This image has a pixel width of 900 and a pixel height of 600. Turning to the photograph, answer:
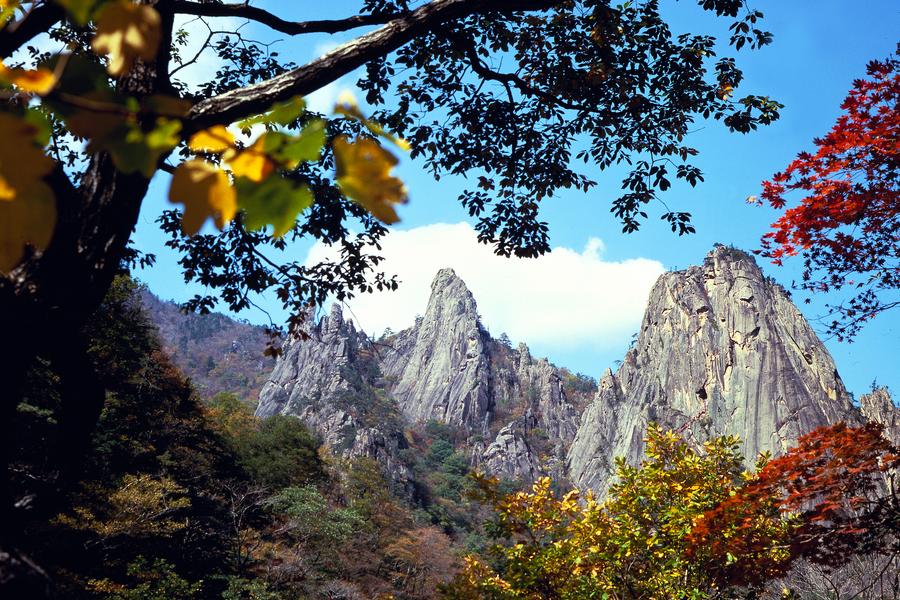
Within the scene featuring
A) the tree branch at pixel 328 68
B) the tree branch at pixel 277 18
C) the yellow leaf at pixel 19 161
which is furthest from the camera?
the tree branch at pixel 277 18

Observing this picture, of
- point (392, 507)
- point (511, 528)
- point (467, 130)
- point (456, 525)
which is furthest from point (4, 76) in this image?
point (456, 525)

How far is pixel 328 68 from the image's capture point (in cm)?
147

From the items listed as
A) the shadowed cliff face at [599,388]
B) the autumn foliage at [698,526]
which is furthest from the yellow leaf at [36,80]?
the shadowed cliff face at [599,388]

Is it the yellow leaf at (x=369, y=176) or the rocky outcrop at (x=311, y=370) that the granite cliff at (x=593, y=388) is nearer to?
the rocky outcrop at (x=311, y=370)

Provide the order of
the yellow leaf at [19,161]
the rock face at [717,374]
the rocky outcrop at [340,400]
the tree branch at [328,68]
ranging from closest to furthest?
the yellow leaf at [19,161] < the tree branch at [328,68] < the rock face at [717,374] < the rocky outcrop at [340,400]

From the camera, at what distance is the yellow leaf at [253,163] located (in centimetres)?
49

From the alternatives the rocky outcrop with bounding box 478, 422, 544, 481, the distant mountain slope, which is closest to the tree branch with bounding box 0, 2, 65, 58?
Result: the rocky outcrop with bounding box 478, 422, 544, 481

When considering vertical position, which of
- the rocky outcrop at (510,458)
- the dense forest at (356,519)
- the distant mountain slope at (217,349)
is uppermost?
the distant mountain slope at (217,349)

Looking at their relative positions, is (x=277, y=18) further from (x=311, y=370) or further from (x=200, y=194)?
(x=311, y=370)

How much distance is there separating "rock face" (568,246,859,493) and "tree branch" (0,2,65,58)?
4667cm

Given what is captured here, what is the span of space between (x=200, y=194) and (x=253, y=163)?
0.05 m

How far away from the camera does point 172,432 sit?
18.5 meters

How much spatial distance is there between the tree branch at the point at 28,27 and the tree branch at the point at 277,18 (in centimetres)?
52

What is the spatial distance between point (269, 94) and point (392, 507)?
28170mm
